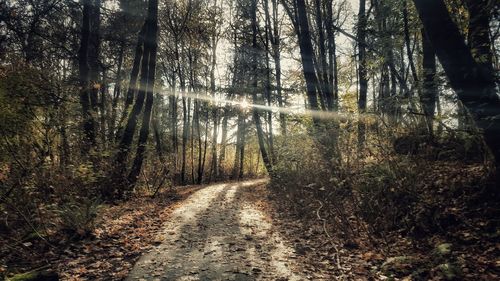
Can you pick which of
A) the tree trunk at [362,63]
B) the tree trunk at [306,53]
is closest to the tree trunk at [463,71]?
the tree trunk at [362,63]

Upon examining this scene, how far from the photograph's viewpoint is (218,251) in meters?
5.67

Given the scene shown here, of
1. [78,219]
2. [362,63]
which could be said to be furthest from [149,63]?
[362,63]

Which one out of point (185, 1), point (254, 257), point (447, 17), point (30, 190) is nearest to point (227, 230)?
point (254, 257)

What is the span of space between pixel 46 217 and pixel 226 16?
1899 centimetres

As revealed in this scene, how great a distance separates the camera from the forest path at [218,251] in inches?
184

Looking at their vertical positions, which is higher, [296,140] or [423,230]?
[296,140]

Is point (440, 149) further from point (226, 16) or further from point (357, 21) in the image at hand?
point (226, 16)

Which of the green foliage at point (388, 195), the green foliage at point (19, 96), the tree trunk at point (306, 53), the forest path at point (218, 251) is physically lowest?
the forest path at point (218, 251)

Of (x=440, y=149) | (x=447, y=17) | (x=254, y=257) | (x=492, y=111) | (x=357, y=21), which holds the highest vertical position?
(x=357, y=21)

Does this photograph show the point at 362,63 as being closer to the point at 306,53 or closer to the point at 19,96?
the point at 306,53

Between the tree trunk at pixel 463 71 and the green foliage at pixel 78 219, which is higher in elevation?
the tree trunk at pixel 463 71

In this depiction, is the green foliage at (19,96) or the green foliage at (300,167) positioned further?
the green foliage at (300,167)

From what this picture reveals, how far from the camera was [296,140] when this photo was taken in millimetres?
10320

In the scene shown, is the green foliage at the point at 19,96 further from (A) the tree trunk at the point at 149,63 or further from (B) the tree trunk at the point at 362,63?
(B) the tree trunk at the point at 362,63
